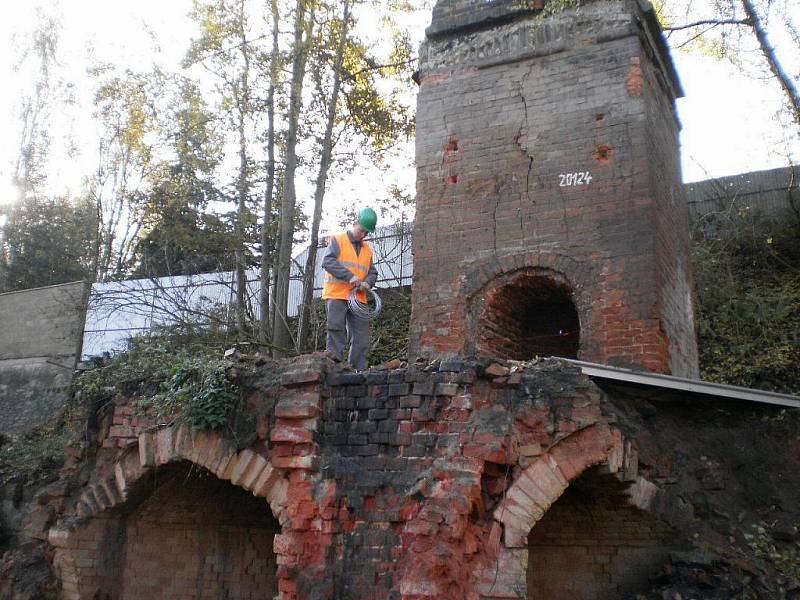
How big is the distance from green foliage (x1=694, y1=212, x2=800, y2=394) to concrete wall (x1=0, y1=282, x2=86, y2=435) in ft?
33.1

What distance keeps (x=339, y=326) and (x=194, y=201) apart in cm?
626

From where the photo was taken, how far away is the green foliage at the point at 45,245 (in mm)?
19859

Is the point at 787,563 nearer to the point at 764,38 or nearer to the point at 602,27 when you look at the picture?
the point at 602,27

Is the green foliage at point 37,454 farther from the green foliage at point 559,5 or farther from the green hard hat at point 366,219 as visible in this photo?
the green foliage at point 559,5

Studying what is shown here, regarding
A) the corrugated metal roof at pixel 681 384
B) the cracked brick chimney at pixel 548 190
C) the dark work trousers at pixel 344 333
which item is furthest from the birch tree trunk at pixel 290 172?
the corrugated metal roof at pixel 681 384

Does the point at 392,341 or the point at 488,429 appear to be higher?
the point at 392,341

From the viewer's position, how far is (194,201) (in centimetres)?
1239

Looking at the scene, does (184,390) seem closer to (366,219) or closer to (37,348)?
(366,219)

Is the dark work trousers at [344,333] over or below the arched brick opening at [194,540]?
over

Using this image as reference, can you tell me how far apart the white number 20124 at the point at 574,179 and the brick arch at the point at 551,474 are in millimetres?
3397

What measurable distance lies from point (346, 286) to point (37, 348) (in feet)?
30.2

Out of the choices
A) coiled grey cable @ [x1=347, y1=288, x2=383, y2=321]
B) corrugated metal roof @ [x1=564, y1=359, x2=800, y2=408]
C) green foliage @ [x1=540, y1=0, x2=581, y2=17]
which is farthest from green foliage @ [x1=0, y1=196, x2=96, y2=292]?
corrugated metal roof @ [x1=564, y1=359, x2=800, y2=408]

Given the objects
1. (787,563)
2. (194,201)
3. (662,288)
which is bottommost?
(787,563)

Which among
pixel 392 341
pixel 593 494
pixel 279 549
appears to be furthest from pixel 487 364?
pixel 392 341
